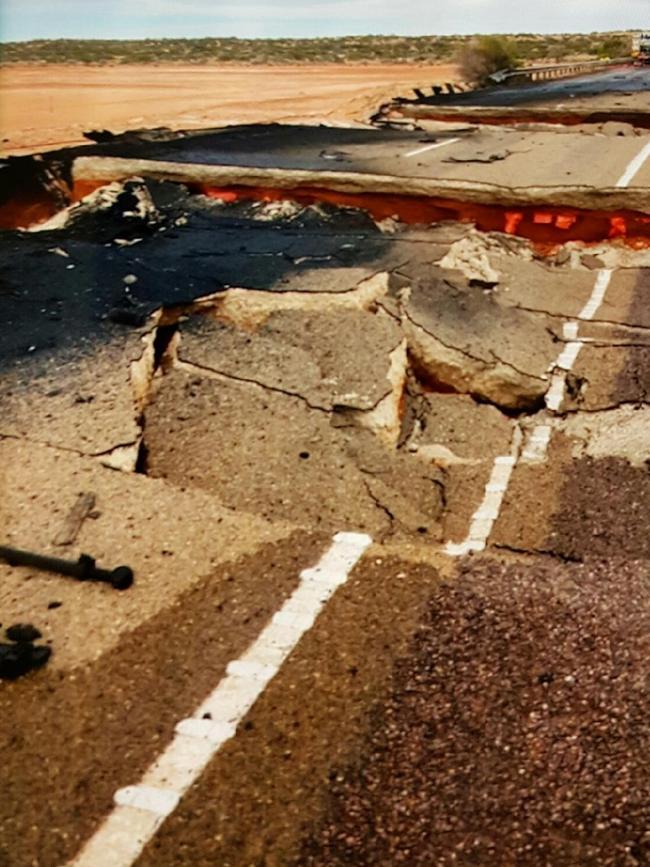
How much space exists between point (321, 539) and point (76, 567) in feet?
3.71

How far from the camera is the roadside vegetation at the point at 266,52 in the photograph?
2156 inches

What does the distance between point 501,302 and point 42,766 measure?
545 centimetres

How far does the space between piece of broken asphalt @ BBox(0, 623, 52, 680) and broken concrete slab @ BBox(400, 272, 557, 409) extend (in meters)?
3.73

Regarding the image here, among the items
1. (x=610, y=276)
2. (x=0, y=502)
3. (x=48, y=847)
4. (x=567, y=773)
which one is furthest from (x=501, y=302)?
(x=48, y=847)

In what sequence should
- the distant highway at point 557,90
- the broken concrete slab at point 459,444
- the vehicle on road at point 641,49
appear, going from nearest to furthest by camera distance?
1. the broken concrete slab at point 459,444
2. the distant highway at point 557,90
3. the vehicle on road at point 641,49

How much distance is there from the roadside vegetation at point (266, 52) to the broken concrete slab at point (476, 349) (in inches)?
1798

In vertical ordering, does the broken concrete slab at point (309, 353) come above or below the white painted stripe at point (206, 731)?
above

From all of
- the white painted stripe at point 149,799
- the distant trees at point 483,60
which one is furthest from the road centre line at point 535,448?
the distant trees at point 483,60

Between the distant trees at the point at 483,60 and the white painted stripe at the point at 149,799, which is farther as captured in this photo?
the distant trees at the point at 483,60

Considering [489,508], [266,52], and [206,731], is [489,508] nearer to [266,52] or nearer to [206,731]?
[206,731]

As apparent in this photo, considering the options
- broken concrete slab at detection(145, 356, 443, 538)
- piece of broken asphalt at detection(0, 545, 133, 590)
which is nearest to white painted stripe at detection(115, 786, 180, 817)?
piece of broken asphalt at detection(0, 545, 133, 590)

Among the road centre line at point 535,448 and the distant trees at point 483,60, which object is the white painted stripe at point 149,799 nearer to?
the road centre line at point 535,448

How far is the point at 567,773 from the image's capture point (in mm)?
2715

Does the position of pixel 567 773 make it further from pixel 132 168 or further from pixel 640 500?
pixel 132 168
